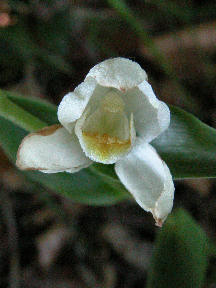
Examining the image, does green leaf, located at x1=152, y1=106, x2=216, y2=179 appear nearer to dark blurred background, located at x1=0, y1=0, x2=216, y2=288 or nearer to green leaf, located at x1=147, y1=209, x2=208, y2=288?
green leaf, located at x1=147, y1=209, x2=208, y2=288

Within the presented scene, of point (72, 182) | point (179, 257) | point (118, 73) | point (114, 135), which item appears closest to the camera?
point (118, 73)

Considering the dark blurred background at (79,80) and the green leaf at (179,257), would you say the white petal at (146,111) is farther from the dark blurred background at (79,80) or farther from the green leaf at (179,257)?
the dark blurred background at (79,80)

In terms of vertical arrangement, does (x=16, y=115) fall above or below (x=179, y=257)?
above

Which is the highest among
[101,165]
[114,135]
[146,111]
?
[146,111]

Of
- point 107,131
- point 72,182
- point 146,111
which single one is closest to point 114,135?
point 107,131

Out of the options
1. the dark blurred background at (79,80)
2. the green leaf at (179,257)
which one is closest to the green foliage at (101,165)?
the green leaf at (179,257)

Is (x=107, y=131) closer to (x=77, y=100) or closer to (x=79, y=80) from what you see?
(x=77, y=100)
